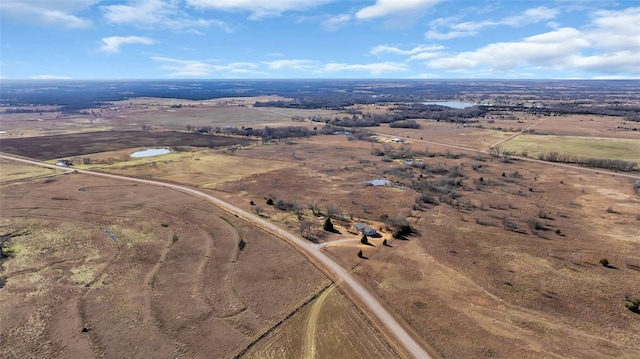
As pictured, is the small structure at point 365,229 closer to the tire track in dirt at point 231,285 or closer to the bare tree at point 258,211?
the bare tree at point 258,211

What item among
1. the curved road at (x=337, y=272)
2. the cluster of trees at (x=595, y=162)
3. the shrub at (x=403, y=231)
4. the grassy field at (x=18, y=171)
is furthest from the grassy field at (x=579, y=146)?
the grassy field at (x=18, y=171)

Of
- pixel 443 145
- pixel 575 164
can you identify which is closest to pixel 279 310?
pixel 575 164

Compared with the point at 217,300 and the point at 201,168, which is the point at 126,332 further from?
the point at 201,168

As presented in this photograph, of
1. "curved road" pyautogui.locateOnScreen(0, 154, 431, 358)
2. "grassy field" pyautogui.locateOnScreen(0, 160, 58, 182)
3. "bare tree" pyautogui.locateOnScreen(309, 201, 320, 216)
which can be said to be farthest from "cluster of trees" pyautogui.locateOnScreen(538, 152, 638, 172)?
"grassy field" pyautogui.locateOnScreen(0, 160, 58, 182)

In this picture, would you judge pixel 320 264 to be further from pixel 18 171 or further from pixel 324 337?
pixel 18 171

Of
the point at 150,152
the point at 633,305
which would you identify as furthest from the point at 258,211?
the point at 150,152
